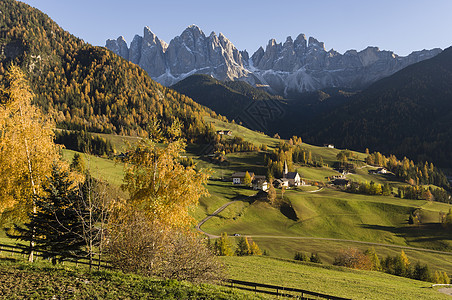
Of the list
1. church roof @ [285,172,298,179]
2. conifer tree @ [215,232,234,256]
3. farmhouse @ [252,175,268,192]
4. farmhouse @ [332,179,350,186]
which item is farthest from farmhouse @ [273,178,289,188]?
conifer tree @ [215,232,234,256]

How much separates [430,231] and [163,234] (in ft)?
410

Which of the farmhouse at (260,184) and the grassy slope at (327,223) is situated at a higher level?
the farmhouse at (260,184)

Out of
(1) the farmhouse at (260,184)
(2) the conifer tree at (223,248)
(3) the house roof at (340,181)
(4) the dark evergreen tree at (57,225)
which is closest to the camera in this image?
(4) the dark evergreen tree at (57,225)

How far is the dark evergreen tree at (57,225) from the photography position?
71.8ft

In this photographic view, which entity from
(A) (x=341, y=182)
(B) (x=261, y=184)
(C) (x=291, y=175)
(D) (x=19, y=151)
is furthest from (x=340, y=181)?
(D) (x=19, y=151)

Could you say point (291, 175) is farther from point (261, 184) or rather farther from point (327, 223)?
point (327, 223)

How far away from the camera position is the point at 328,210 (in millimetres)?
119875

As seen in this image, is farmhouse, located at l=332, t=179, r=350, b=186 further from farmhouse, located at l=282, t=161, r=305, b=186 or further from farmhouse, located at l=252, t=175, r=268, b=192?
farmhouse, located at l=252, t=175, r=268, b=192

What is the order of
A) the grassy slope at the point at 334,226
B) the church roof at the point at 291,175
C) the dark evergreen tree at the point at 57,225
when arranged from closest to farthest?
the dark evergreen tree at the point at 57,225, the grassy slope at the point at 334,226, the church roof at the point at 291,175

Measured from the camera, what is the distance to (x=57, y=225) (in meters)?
22.5

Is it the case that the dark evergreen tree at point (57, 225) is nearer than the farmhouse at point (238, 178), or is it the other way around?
the dark evergreen tree at point (57, 225)

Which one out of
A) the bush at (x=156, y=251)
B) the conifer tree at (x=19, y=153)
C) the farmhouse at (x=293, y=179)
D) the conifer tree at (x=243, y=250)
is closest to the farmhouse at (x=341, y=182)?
the farmhouse at (x=293, y=179)

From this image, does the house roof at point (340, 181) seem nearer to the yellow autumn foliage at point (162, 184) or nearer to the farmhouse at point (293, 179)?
the farmhouse at point (293, 179)

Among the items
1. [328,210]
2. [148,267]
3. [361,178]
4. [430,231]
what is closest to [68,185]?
[148,267]
